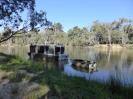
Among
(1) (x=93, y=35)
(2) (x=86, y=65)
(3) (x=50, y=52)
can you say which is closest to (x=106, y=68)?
(2) (x=86, y=65)

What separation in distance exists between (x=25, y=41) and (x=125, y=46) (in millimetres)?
52071

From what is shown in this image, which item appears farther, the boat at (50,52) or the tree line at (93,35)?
the tree line at (93,35)

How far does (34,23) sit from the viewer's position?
18.8 m

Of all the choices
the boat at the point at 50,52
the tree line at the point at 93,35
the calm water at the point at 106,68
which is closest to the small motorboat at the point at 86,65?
the calm water at the point at 106,68

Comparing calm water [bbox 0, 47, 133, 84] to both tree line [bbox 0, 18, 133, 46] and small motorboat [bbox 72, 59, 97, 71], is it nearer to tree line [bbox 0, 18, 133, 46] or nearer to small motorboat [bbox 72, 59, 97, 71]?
small motorboat [bbox 72, 59, 97, 71]

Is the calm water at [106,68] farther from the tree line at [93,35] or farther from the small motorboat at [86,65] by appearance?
the tree line at [93,35]

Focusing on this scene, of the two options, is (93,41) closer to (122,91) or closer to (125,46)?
(125,46)

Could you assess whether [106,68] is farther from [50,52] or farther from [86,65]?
[50,52]

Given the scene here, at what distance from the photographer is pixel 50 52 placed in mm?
40438

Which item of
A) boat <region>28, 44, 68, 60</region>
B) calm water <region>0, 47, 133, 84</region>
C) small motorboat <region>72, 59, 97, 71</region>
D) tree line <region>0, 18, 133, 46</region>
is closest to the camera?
calm water <region>0, 47, 133, 84</region>

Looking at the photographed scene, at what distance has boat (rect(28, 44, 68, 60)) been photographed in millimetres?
37566

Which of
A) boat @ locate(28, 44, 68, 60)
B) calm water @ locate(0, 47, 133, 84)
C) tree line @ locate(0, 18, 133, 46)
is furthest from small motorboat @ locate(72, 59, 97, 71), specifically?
tree line @ locate(0, 18, 133, 46)

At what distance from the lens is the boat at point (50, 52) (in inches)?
1479

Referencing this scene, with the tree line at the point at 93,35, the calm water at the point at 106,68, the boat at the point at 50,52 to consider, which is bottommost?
the calm water at the point at 106,68
